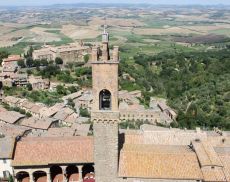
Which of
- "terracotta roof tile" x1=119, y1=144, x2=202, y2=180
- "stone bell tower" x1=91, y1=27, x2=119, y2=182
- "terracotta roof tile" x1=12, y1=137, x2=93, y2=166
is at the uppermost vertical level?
"stone bell tower" x1=91, y1=27, x2=119, y2=182

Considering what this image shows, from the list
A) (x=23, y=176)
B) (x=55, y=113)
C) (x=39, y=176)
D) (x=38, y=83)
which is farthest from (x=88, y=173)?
(x=38, y=83)

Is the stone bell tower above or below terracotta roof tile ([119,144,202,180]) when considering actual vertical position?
above

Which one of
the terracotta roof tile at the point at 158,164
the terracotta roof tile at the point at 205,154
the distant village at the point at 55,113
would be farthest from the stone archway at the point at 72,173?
the terracotta roof tile at the point at 205,154

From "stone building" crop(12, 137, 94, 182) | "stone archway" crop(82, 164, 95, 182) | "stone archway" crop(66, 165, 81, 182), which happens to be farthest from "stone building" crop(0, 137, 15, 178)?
"stone archway" crop(82, 164, 95, 182)

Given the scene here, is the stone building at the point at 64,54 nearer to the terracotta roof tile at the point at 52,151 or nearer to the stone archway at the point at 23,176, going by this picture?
the terracotta roof tile at the point at 52,151

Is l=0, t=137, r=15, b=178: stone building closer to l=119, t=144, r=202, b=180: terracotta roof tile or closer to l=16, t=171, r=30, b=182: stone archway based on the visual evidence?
l=16, t=171, r=30, b=182: stone archway

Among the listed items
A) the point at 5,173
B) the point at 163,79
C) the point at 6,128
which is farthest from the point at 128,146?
the point at 163,79

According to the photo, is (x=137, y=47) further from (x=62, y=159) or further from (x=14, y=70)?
(x=62, y=159)
